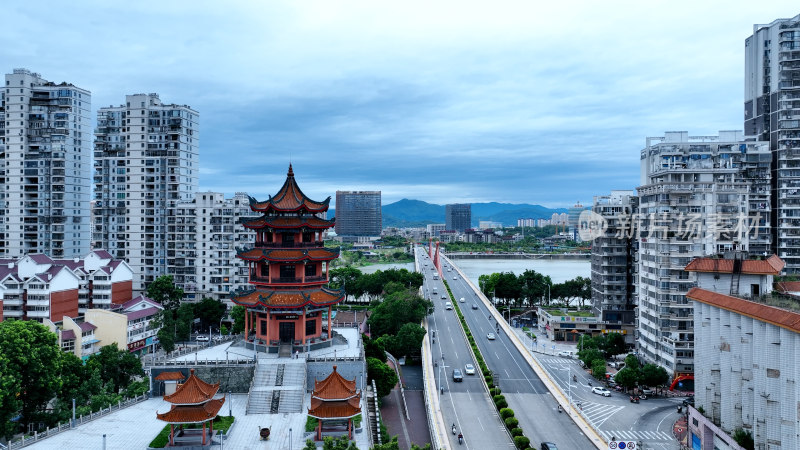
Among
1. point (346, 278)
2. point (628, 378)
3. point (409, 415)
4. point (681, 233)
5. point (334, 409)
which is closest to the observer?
point (334, 409)

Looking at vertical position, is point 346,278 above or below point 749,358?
below

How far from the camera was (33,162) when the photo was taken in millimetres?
73875

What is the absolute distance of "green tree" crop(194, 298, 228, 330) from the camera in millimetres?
68500

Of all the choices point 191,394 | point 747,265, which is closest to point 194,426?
point 191,394

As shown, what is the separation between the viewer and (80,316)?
194 feet

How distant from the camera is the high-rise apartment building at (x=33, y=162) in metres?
73.6

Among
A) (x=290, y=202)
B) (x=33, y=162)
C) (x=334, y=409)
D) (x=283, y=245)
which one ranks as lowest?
(x=334, y=409)

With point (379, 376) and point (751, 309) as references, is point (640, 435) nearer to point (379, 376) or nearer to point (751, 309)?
point (751, 309)

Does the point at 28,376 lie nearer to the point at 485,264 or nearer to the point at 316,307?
the point at 316,307

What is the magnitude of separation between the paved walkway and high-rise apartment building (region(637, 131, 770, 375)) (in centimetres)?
2218

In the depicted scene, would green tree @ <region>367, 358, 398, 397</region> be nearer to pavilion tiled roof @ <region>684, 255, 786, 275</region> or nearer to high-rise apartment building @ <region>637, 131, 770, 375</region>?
pavilion tiled roof @ <region>684, 255, 786, 275</region>

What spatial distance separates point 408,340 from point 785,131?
42795 millimetres

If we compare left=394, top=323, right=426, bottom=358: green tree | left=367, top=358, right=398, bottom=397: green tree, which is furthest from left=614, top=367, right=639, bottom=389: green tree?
left=367, top=358, right=398, bottom=397: green tree

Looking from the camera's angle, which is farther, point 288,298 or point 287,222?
point 287,222
